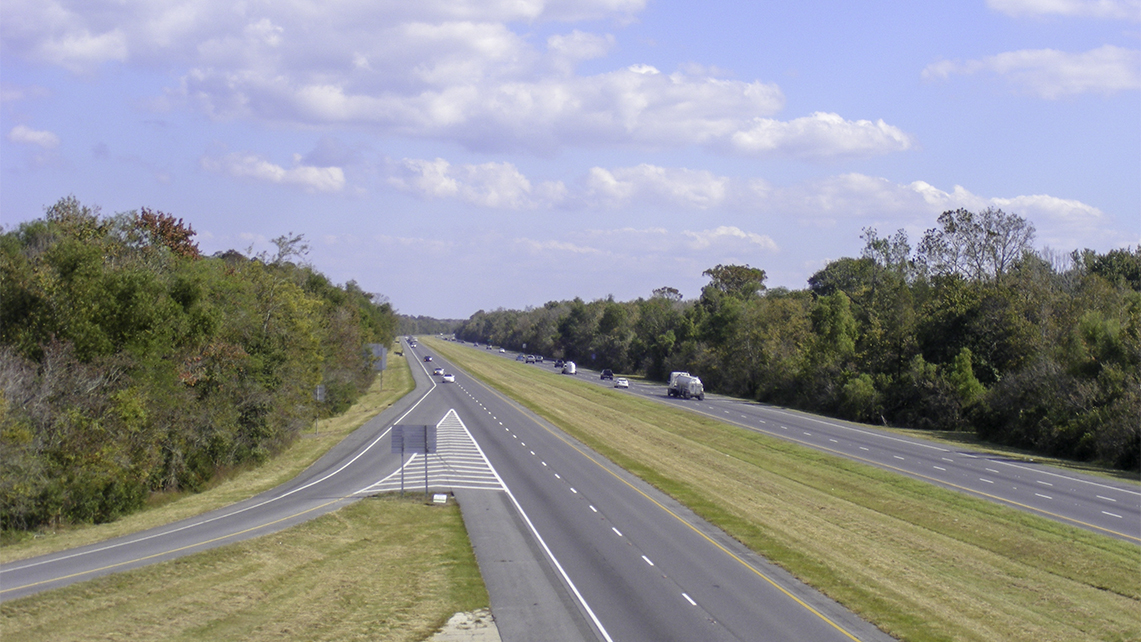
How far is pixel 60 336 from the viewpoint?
31297mm

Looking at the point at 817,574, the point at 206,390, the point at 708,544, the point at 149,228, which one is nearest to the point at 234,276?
the point at 149,228

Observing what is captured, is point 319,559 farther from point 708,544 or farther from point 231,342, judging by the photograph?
point 231,342

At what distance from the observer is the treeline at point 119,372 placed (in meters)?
28.4

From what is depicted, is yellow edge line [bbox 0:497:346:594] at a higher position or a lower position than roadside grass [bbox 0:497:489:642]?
lower

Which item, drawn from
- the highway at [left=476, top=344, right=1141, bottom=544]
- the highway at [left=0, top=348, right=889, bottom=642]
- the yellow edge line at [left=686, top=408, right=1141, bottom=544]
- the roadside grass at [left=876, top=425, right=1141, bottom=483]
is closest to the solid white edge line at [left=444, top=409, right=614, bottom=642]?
the highway at [left=0, top=348, right=889, bottom=642]

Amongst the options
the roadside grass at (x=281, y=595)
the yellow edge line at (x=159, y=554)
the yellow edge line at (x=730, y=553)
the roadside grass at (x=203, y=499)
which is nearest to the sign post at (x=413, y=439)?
the yellow edge line at (x=159, y=554)

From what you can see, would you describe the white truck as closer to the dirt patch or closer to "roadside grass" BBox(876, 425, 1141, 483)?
"roadside grass" BBox(876, 425, 1141, 483)

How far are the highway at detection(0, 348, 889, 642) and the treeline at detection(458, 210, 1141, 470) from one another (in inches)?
1136

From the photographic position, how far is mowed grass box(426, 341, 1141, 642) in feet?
58.2

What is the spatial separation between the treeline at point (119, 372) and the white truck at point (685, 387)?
44580mm

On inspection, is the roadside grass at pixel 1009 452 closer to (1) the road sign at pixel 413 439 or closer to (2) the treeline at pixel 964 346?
(2) the treeline at pixel 964 346

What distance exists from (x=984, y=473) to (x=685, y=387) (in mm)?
45039

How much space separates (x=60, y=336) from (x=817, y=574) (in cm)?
2822

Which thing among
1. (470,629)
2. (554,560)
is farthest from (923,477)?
(470,629)
